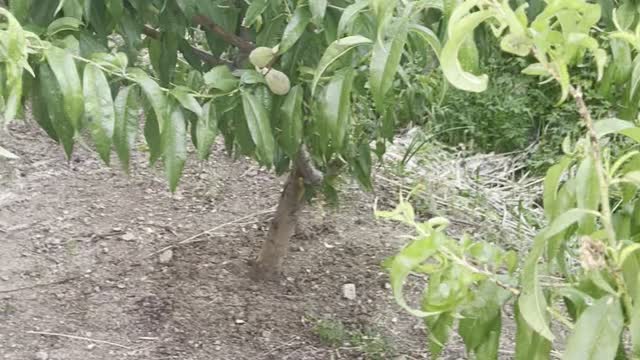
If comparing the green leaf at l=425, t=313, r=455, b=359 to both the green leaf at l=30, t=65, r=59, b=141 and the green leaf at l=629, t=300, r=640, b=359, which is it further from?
the green leaf at l=30, t=65, r=59, b=141

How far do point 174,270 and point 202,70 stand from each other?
1219 mm

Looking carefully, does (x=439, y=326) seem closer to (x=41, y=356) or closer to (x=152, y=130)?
(x=152, y=130)

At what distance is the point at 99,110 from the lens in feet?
4.79

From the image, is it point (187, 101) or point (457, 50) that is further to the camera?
point (187, 101)

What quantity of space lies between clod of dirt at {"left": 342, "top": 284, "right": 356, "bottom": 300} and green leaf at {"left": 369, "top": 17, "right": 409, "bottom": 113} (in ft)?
6.35

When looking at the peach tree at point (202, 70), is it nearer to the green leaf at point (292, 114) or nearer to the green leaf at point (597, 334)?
the green leaf at point (292, 114)

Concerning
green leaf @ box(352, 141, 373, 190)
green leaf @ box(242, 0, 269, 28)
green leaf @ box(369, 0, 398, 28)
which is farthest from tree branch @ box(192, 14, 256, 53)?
green leaf @ box(369, 0, 398, 28)

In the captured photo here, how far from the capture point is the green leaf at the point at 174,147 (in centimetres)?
155

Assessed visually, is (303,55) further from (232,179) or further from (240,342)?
(232,179)

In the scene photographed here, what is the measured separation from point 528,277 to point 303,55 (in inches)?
37.7

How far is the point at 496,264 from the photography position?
44.5 inches

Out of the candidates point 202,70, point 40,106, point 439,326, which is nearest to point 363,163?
point 202,70

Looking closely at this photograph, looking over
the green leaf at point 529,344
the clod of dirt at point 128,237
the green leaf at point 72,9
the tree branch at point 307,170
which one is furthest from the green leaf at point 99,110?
the clod of dirt at point 128,237

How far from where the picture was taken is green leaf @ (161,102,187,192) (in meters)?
1.55
